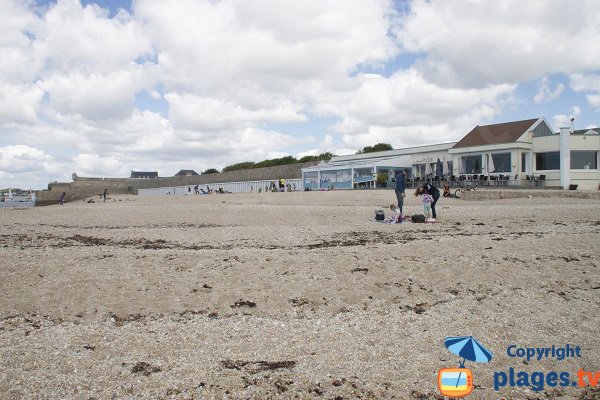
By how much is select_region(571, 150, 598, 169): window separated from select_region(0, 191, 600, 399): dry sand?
24800 mm

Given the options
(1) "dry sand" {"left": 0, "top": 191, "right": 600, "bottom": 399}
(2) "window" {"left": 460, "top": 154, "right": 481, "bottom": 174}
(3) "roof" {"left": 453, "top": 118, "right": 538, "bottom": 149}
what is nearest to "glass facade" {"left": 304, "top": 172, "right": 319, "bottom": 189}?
(3) "roof" {"left": 453, "top": 118, "right": 538, "bottom": 149}

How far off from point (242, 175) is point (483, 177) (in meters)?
38.1

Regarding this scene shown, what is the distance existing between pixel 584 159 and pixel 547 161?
238 centimetres

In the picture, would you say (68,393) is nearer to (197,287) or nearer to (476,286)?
(197,287)

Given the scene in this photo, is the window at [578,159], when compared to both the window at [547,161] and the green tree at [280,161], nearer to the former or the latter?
the window at [547,161]

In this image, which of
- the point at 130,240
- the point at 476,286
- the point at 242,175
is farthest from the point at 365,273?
the point at 242,175

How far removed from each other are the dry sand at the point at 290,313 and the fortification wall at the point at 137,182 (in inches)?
1871

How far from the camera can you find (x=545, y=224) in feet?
47.1

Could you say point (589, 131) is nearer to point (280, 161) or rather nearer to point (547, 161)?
point (547, 161)

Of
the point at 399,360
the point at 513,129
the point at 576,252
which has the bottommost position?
the point at 399,360

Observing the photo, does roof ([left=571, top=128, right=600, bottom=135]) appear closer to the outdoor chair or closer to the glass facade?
the outdoor chair

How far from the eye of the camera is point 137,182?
86.2m

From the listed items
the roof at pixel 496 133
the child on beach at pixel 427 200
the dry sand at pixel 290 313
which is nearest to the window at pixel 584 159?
the roof at pixel 496 133

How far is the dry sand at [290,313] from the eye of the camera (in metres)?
4.69
